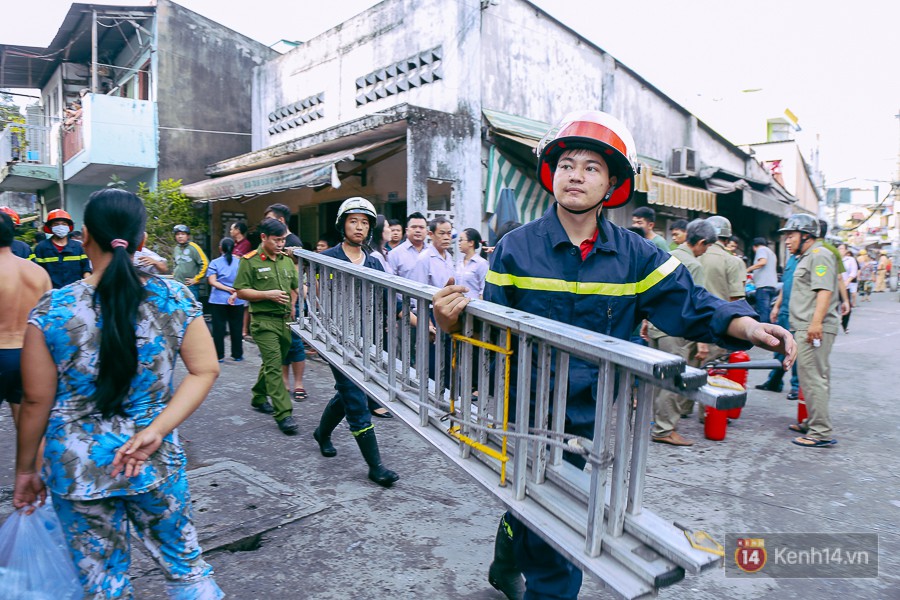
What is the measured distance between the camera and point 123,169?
1330 centimetres

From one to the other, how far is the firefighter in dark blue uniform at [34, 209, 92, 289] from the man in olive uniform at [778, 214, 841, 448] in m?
6.33

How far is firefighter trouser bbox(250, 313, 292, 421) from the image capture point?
15.5 ft

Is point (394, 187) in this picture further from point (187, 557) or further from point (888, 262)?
point (888, 262)

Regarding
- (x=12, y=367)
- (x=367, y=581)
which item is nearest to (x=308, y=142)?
(x=12, y=367)

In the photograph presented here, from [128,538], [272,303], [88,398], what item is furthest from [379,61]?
[128,538]

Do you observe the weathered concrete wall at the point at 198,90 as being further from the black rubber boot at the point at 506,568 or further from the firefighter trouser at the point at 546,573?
the firefighter trouser at the point at 546,573

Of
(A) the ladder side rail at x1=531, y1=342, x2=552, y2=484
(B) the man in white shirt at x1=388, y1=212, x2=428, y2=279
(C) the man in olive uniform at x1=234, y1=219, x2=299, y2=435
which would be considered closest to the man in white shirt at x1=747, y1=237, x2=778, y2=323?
(B) the man in white shirt at x1=388, y1=212, x2=428, y2=279

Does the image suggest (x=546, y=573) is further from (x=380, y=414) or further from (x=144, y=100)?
(x=144, y=100)

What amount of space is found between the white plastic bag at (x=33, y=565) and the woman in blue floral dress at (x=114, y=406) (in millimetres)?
52

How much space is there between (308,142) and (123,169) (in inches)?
246

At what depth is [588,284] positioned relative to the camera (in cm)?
188

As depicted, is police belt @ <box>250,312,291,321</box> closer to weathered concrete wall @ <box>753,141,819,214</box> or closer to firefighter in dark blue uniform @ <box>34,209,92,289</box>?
firefighter in dark blue uniform @ <box>34,209,92,289</box>

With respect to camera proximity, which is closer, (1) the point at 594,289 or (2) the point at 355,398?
(1) the point at 594,289

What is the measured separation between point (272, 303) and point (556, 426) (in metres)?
3.68
